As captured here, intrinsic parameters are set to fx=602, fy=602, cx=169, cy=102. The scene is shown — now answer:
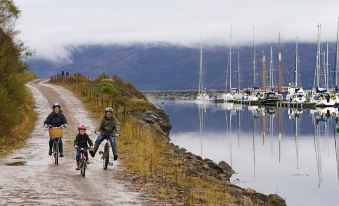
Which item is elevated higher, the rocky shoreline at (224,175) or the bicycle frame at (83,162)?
the bicycle frame at (83,162)

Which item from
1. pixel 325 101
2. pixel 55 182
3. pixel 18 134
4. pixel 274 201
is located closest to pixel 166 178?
pixel 55 182

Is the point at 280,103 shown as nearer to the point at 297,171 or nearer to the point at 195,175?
the point at 297,171

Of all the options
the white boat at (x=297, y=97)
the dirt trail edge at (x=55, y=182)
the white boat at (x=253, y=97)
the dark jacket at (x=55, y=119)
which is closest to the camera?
the dirt trail edge at (x=55, y=182)

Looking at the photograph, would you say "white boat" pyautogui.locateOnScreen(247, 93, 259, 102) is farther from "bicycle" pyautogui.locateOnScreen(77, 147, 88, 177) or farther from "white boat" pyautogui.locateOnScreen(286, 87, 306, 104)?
"bicycle" pyautogui.locateOnScreen(77, 147, 88, 177)

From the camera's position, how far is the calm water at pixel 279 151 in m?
30.9

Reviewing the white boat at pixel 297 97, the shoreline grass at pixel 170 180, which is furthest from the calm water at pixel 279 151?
Answer: the white boat at pixel 297 97

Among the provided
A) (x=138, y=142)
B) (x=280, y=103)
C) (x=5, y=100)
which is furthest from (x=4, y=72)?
(x=280, y=103)

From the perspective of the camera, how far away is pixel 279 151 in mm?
49250

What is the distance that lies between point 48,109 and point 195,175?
26143mm

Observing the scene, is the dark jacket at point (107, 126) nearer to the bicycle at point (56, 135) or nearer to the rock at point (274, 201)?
the bicycle at point (56, 135)

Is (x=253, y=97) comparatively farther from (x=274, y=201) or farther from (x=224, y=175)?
(x=274, y=201)

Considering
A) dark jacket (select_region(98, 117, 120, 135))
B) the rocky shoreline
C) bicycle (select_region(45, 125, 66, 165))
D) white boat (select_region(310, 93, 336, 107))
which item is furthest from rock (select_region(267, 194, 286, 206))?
white boat (select_region(310, 93, 336, 107))

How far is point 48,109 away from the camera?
155 feet

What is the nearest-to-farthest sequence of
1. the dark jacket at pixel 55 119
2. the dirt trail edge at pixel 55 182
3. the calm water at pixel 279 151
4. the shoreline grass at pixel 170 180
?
the dirt trail edge at pixel 55 182 < the shoreline grass at pixel 170 180 < the dark jacket at pixel 55 119 < the calm water at pixel 279 151
